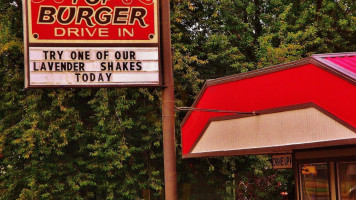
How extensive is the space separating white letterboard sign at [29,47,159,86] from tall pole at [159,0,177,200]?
0.14m

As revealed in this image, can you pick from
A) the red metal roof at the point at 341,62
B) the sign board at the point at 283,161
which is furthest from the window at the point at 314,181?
the red metal roof at the point at 341,62

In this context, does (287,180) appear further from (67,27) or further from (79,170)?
(67,27)

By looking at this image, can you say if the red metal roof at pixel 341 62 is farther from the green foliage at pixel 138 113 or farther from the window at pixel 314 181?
the green foliage at pixel 138 113

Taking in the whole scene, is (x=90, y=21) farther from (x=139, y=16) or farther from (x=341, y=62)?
(x=341, y=62)

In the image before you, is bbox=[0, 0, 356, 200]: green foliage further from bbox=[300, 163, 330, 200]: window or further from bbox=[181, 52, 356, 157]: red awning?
bbox=[300, 163, 330, 200]: window

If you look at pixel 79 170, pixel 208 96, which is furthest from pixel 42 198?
pixel 208 96

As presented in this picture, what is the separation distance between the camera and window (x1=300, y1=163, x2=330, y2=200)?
11875mm

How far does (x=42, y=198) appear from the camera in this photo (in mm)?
22312

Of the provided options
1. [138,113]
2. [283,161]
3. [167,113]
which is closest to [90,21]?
[167,113]

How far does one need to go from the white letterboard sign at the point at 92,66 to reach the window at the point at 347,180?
5.34 meters

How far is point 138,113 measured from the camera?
78.8ft

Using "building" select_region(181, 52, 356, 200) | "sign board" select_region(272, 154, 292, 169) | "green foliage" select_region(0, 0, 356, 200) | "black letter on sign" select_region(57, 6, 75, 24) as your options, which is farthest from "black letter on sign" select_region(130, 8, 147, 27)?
"green foliage" select_region(0, 0, 356, 200)

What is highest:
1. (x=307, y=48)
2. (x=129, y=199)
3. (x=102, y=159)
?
(x=307, y=48)

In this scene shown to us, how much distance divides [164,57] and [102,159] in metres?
16.4
